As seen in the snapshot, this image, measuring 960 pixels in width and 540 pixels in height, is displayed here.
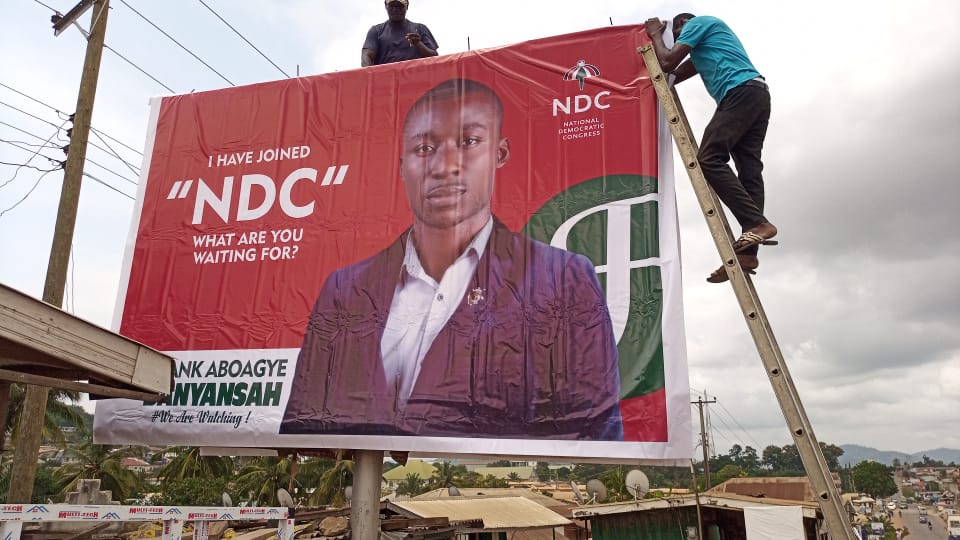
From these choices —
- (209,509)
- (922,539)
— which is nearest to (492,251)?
(209,509)

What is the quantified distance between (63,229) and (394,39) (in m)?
3.90

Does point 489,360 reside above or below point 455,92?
below

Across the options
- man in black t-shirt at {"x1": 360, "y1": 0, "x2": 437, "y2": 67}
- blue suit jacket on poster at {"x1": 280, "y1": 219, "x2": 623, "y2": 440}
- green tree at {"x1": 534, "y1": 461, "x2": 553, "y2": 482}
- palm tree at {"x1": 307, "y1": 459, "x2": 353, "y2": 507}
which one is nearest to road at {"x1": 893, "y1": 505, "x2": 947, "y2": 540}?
green tree at {"x1": 534, "y1": 461, "x2": 553, "y2": 482}

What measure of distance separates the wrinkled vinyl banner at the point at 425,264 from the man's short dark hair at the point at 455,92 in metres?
0.02

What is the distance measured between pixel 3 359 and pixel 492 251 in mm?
3603

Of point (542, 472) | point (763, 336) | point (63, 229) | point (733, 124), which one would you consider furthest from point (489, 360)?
point (542, 472)

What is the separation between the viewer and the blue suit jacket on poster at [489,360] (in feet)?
17.9

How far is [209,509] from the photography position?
3.92 metres

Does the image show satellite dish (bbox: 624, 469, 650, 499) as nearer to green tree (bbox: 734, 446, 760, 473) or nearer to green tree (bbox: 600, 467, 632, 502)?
green tree (bbox: 600, 467, 632, 502)

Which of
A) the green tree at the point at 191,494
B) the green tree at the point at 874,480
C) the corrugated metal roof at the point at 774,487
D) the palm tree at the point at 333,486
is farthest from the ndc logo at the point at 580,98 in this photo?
the green tree at the point at 874,480

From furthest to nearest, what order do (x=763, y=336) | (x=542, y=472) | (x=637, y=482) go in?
(x=542, y=472) < (x=637, y=482) < (x=763, y=336)

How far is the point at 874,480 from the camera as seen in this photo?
92688 millimetres

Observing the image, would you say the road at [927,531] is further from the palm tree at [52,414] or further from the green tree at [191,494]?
the palm tree at [52,414]

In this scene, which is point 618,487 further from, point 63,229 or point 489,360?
point 63,229
